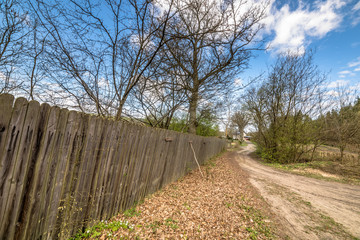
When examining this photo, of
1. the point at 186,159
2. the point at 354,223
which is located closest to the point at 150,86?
the point at 186,159

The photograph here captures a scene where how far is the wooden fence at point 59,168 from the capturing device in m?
1.51

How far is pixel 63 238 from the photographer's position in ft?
6.91

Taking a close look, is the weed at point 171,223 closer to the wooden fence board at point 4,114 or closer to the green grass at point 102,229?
the green grass at point 102,229

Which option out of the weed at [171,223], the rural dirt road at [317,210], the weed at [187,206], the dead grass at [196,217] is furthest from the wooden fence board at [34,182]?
the rural dirt road at [317,210]

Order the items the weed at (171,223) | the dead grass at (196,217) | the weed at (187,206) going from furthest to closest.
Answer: the weed at (187,206) → the weed at (171,223) → the dead grass at (196,217)

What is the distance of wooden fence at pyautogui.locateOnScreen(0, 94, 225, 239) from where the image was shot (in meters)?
1.51

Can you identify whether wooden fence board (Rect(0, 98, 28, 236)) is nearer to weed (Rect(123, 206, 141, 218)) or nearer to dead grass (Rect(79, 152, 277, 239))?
dead grass (Rect(79, 152, 277, 239))

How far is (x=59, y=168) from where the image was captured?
1.92 meters

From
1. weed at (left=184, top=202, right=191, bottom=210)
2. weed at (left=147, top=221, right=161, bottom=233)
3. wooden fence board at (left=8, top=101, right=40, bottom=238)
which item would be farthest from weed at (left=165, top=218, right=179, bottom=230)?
wooden fence board at (left=8, top=101, right=40, bottom=238)

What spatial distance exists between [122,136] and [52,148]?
118cm

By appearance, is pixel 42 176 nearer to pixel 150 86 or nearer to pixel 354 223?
pixel 150 86

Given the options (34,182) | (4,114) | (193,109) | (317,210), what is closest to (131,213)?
(34,182)

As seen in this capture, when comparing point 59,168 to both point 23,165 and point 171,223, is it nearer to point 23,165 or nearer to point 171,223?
point 23,165

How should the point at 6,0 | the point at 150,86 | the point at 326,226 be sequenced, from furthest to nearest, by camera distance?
the point at 150,86 → the point at 326,226 → the point at 6,0
